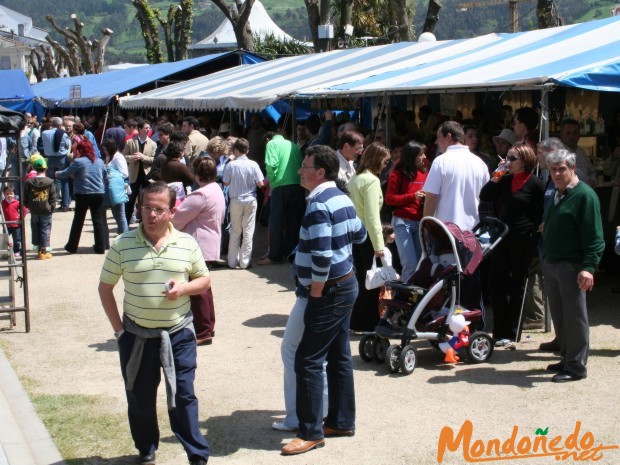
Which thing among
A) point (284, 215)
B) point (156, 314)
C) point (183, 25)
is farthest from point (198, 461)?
point (183, 25)

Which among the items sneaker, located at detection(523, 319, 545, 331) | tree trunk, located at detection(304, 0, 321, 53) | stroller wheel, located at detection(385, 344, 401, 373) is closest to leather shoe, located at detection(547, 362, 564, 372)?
stroller wheel, located at detection(385, 344, 401, 373)

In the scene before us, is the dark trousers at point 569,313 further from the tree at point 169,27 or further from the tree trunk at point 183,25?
the tree trunk at point 183,25

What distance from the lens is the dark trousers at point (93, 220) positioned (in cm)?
1344

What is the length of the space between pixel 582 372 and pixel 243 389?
2.43 meters

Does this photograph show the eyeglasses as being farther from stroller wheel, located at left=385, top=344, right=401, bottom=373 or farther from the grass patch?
stroller wheel, located at left=385, top=344, right=401, bottom=373

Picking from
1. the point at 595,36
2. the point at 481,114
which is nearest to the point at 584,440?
the point at 595,36

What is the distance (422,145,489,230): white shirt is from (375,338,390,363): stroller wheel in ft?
4.26

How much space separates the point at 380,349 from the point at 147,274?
2.78 meters

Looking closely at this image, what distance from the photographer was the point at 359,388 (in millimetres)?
6715

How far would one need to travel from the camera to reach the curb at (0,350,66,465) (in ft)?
18.4

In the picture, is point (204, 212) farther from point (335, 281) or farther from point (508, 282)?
point (335, 281)

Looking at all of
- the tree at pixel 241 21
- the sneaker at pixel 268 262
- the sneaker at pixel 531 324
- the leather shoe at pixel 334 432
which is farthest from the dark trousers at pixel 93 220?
the tree at pixel 241 21

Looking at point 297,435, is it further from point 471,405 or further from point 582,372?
point 582,372

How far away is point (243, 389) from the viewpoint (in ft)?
22.4
